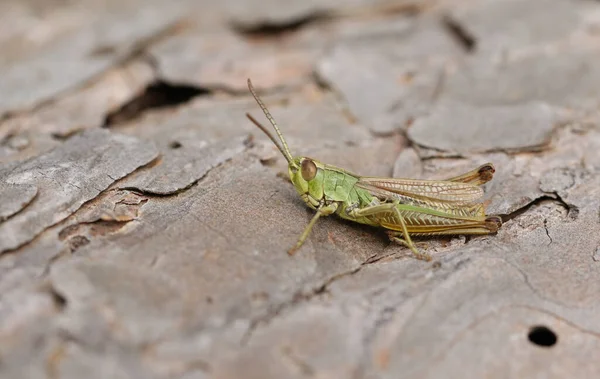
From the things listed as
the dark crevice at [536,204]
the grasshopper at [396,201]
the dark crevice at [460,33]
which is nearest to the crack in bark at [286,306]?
the grasshopper at [396,201]

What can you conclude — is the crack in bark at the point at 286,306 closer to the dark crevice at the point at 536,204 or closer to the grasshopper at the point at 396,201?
the grasshopper at the point at 396,201

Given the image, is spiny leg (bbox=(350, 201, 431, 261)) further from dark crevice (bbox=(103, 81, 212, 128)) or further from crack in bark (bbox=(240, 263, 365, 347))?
dark crevice (bbox=(103, 81, 212, 128))

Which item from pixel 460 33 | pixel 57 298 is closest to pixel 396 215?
pixel 57 298

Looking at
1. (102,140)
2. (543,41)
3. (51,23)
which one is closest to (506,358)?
(102,140)

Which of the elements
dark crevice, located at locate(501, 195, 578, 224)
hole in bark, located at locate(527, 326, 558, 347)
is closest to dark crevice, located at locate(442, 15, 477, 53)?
dark crevice, located at locate(501, 195, 578, 224)

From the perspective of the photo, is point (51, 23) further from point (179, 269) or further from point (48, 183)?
point (179, 269)
